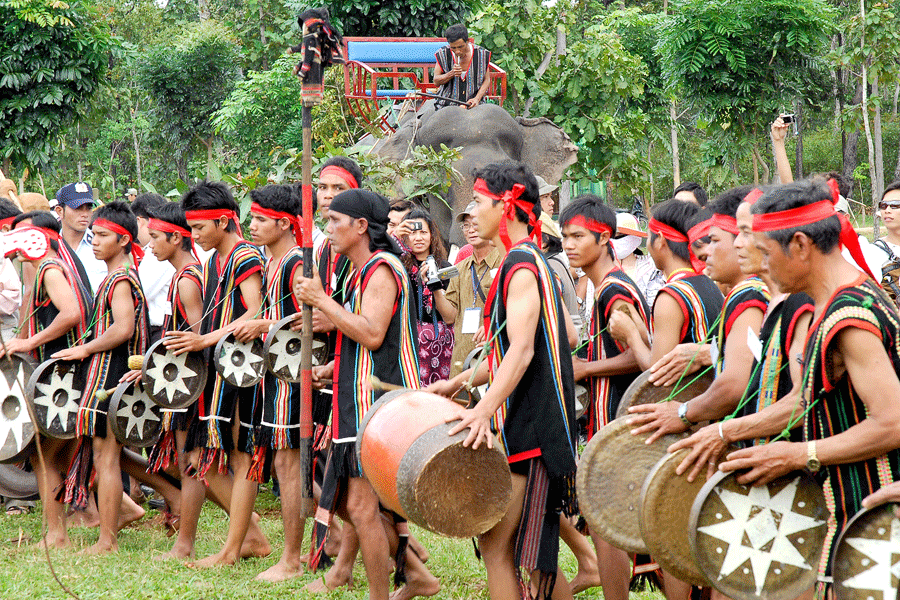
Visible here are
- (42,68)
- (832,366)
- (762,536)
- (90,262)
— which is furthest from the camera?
(42,68)

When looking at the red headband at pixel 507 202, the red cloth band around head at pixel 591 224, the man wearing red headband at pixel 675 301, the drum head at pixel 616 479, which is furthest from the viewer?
the red cloth band around head at pixel 591 224

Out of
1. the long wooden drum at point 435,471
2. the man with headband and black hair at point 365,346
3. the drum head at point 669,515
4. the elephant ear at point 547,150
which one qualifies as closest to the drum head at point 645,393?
the long wooden drum at point 435,471

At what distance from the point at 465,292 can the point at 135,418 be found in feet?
6.98

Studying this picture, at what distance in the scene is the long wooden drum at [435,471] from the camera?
3469 millimetres

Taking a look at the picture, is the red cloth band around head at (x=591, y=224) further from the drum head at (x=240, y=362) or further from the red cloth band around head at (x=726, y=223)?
the drum head at (x=240, y=362)

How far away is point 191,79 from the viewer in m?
21.2

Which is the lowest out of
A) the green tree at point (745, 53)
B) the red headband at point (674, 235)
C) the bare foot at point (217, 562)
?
the bare foot at point (217, 562)

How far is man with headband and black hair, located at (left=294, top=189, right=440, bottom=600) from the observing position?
4410 mm

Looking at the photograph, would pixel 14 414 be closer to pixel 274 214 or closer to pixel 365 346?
pixel 274 214

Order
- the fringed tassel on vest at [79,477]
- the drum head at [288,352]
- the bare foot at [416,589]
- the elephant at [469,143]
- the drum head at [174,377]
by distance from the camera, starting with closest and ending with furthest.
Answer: the bare foot at [416,589] → the drum head at [288,352] → the drum head at [174,377] → the fringed tassel on vest at [79,477] → the elephant at [469,143]

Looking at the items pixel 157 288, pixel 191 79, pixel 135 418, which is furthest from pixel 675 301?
pixel 191 79

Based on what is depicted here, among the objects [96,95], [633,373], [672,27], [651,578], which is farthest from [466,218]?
[96,95]

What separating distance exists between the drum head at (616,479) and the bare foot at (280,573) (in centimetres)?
220

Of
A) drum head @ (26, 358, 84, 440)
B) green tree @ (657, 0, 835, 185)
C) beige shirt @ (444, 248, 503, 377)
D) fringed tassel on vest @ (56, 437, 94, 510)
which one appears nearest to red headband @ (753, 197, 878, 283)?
beige shirt @ (444, 248, 503, 377)
